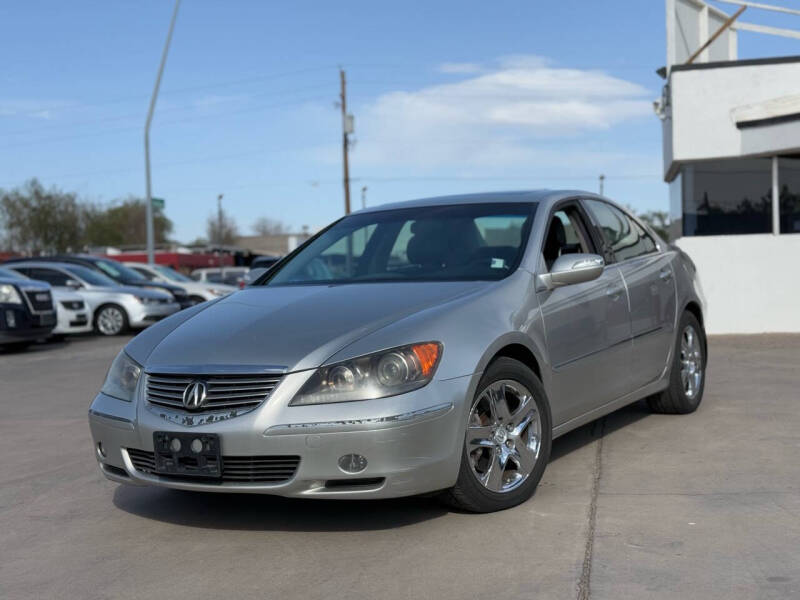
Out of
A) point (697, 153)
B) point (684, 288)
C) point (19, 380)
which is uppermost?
point (697, 153)

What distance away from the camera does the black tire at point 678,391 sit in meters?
6.89

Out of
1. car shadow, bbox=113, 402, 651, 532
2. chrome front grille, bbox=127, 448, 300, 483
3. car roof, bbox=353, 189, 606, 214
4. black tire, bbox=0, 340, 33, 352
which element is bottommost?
black tire, bbox=0, 340, 33, 352

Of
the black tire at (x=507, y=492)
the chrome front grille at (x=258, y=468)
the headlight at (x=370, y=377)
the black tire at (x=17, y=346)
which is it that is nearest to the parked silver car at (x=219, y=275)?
the black tire at (x=17, y=346)

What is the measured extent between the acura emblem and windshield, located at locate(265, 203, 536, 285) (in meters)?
1.39

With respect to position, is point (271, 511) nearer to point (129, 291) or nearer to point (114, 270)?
point (129, 291)

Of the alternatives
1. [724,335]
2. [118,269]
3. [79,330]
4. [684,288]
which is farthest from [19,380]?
[118,269]

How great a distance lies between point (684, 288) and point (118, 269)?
1672cm

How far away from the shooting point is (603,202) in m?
6.67

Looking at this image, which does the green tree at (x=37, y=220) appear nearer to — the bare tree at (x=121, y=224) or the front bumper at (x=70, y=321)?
the bare tree at (x=121, y=224)

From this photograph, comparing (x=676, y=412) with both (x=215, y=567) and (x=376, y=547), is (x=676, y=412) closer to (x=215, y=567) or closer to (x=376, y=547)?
(x=376, y=547)

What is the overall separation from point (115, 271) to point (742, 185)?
44.0 ft

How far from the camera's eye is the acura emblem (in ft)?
14.4

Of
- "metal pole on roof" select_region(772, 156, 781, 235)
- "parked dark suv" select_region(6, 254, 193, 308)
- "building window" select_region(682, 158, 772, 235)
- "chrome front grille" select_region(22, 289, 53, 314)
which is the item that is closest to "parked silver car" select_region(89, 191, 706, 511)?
"metal pole on roof" select_region(772, 156, 781, 235)

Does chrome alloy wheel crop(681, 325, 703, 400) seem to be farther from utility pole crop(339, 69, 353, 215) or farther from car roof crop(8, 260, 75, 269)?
utility pole crop(339, 69, 353, 215)
